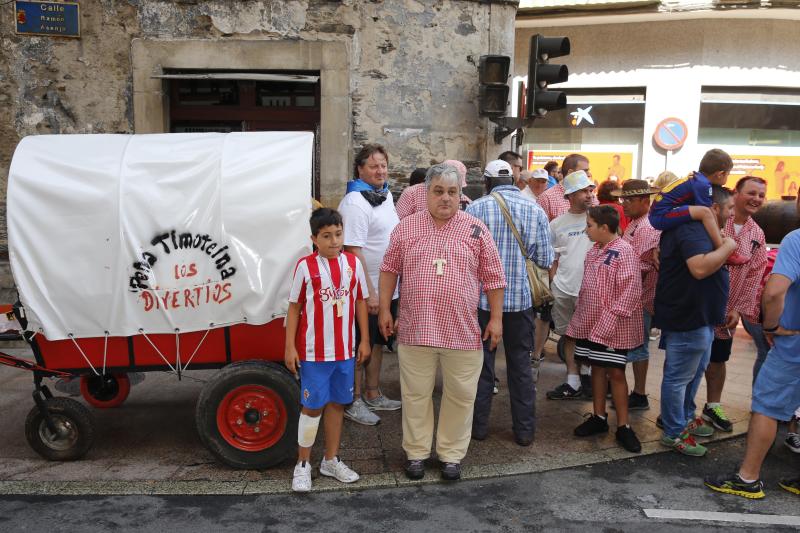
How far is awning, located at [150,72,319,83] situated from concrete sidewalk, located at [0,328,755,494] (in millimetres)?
3891

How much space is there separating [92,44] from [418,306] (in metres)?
6.46

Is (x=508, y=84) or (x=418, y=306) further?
(x=508, y=84)

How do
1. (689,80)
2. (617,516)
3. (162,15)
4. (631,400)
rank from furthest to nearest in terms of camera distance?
(689,80), (162,15), (631,400), (617,516)

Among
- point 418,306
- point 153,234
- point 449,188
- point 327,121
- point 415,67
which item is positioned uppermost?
point 415,67

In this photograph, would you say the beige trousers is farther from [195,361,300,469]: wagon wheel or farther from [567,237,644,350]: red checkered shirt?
[567,237,644,350]: red checkered shirt

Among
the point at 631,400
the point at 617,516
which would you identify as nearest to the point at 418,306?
the point at 617,516

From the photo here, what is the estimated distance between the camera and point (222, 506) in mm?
3979

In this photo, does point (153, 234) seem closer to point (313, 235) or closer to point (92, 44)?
point (313, 235)

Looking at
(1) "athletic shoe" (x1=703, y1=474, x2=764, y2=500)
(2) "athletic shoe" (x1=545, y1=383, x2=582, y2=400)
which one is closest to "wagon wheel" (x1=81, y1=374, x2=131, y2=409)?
(2) "athletic shoe" (x1=545, y1=383, x2=582, y2=400)

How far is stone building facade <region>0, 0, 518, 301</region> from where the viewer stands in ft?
27.8

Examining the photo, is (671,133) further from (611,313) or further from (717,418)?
(611,313)

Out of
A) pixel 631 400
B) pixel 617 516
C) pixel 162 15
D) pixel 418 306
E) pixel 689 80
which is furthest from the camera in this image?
pixel 689 80

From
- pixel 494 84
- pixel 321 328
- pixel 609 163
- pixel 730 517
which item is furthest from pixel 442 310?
pixel 609 163

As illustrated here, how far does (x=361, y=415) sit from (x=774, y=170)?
10.6m
